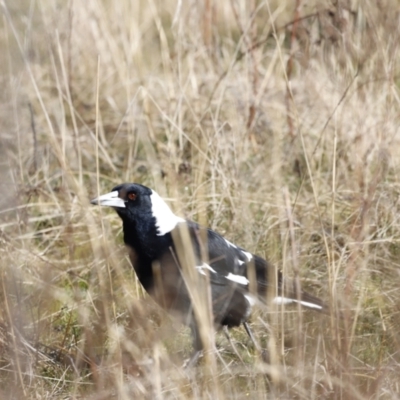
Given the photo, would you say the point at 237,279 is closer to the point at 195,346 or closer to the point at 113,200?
the point at 195,346

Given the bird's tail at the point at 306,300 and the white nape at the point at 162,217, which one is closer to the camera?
the bird's tail at the point at 306,300

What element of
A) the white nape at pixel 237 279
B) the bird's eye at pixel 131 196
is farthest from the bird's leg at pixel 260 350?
the bird's eye at pixel 131 196

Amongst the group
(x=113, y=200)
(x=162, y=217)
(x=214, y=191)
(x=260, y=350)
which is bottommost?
(x=260, y=350)

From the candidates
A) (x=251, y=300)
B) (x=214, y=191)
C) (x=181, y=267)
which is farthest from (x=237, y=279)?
(x=214, y=191)

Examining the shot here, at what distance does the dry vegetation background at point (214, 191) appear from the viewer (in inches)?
102

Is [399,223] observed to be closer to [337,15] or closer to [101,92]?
[337,15]

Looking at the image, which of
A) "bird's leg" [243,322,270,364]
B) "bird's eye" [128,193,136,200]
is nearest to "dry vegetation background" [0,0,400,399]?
"bird's leg" [243,322,270,364]

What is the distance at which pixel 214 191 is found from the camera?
13.5 ft

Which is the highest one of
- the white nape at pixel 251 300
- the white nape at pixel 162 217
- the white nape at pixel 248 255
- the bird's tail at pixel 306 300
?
the white nape at pixel 162 217

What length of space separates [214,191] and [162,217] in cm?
69

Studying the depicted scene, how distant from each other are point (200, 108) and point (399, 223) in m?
1.43

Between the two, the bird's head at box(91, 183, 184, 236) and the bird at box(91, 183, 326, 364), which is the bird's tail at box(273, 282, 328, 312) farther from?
the bird's head at box(91, 183, 184, 236)

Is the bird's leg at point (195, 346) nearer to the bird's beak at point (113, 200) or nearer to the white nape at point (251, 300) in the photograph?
the white nape at point (251, 300)

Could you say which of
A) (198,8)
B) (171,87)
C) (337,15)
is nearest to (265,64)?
(198,8)
